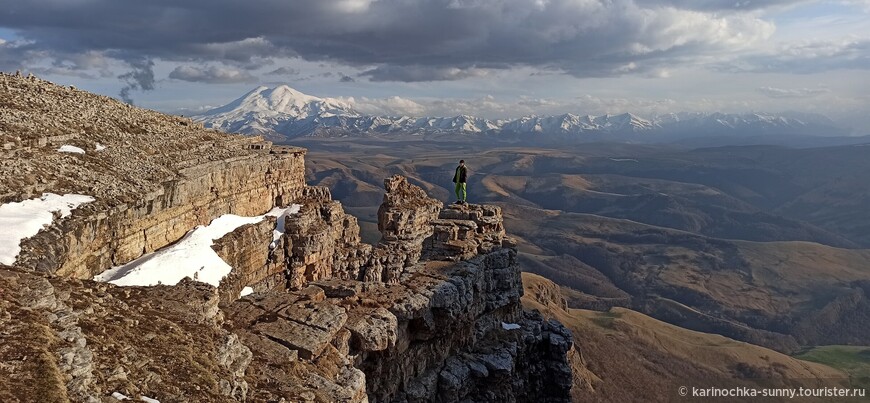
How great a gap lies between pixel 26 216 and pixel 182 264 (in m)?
9.01

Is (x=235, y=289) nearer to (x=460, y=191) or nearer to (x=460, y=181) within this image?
(x=460, y=181)

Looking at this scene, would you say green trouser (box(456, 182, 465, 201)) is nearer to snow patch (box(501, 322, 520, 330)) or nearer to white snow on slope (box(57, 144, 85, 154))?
snow patch (box(501, 322, 520, 330))

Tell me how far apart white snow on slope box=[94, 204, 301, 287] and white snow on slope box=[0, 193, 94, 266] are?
4047 millimetres

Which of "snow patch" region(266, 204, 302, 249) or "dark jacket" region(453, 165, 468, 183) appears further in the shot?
"dark jacket" region(453, 165, 468, 183)

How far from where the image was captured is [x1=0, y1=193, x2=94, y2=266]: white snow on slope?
860 inches

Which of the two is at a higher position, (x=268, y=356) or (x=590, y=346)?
(x=268, y=356)

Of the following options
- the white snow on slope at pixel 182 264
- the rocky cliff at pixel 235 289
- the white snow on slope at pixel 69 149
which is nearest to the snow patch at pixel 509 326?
the rocky cliff at pixel 235 289

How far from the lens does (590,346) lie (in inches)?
3942

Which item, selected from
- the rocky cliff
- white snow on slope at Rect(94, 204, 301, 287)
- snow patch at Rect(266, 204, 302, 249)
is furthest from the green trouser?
white snow on slope at Rect(94, 204, 301, 287)

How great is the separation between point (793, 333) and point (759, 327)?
933 centimetres

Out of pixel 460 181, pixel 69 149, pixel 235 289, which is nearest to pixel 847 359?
pixel 460 181

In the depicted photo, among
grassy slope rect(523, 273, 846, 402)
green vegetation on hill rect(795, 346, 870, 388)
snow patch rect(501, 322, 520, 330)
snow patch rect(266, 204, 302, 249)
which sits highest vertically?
snow patch rect(266, 204, 302, 249)

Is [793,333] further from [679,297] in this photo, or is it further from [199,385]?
[199,385]

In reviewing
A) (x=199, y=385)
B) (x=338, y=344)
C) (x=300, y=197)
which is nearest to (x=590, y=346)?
(x=300, y=197)
